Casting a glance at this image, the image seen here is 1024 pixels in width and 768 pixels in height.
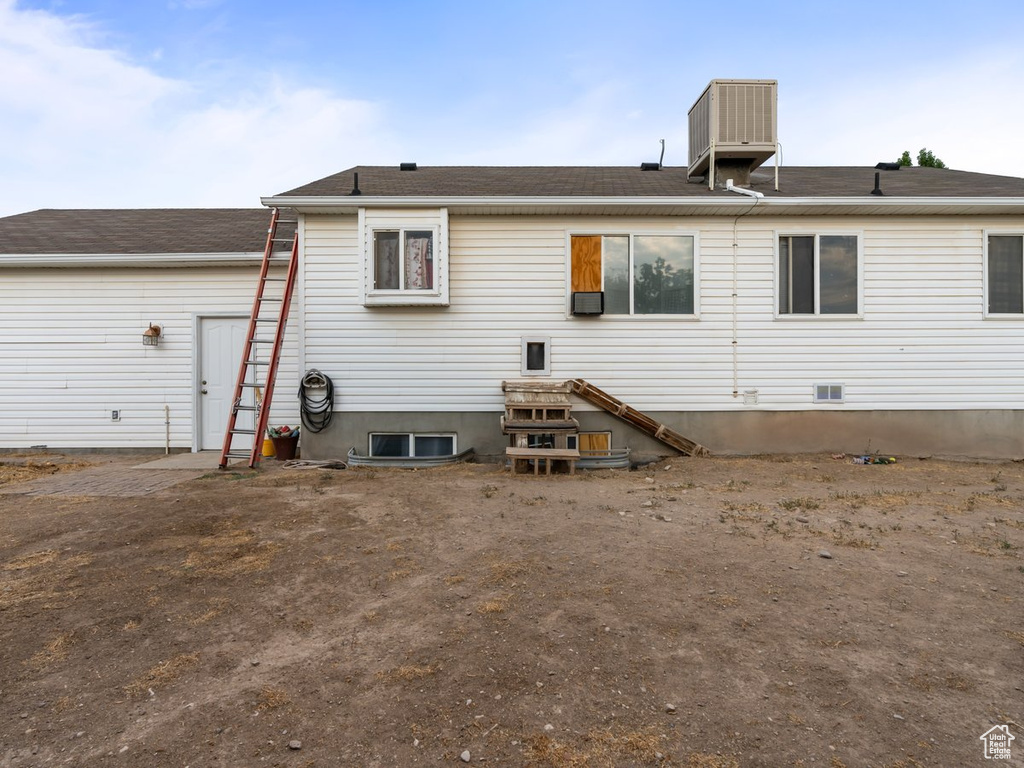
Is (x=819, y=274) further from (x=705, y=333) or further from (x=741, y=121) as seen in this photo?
(x=741, y=121)

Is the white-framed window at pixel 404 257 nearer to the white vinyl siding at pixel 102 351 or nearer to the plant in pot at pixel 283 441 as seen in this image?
the plant in pot at pixel 283 441

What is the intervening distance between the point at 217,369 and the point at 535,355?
5.14 meters

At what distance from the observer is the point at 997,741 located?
187 centimetres

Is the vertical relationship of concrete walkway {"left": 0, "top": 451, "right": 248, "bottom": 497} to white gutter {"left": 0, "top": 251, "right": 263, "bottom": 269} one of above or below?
below

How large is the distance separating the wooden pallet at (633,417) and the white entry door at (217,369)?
5386 mm

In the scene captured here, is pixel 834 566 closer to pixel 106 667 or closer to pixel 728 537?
pixel 728 537

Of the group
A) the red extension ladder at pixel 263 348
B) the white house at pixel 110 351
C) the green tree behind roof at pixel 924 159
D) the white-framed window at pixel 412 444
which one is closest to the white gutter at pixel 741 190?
the white-framed window at pixel 412 444

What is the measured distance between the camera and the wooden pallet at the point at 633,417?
728 centimetres

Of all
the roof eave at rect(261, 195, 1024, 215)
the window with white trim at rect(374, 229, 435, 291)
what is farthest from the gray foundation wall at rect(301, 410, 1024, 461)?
the roof eave at rect(261, 195, 1024, 215)

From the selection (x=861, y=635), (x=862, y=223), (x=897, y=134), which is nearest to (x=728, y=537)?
(x=861, y=635)

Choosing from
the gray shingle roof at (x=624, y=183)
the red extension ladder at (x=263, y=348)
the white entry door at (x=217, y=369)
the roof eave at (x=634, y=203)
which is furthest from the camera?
the white entry door at (x=217, y=369)

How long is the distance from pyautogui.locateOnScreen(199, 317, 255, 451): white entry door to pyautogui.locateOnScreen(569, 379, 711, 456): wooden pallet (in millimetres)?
5386

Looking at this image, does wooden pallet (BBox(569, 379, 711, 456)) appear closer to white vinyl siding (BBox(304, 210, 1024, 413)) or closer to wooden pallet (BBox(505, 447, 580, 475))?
white vinyl siding (BBox(304, 210, 1024, 413))

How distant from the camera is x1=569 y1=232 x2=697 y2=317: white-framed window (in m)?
7.52
